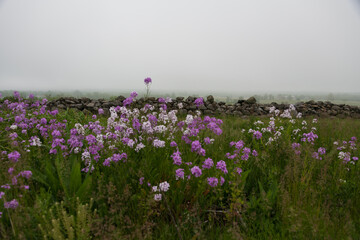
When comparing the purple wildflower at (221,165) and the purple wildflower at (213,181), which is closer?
the purple wildflower at (213,181)

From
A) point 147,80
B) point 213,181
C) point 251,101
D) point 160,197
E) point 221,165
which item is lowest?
point 160,197

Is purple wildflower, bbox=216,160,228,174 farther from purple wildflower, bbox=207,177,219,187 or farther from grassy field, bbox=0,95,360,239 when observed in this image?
purple wildflower, bbox=207,177,219,187

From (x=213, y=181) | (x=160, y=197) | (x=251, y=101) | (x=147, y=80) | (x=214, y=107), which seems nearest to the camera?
(x=160, y=197)

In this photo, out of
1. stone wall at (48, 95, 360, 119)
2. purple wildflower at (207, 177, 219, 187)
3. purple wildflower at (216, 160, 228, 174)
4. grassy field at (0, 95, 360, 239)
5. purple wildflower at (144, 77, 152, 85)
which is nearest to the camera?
grassy field at (0, 95, 360, 239)

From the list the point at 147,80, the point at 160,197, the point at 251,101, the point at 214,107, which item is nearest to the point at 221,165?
the point at 160,197

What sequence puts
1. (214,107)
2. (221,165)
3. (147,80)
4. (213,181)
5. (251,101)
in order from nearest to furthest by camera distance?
(213,181) → (221,165) → (147,80) → (214,107) → (251,101)

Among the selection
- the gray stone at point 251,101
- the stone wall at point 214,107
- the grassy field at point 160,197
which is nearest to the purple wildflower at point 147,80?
the grassy field at point 160,197

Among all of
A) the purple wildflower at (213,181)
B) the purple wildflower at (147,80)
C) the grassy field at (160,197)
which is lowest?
the grassy field at (160,197)

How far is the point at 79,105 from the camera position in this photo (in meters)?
12.4

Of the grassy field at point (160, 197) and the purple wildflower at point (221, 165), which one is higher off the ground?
the purple wildflower at point (221, 165)

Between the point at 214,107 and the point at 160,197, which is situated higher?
the point at 214,107

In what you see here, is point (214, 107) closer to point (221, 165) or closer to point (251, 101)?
point (251, 101)

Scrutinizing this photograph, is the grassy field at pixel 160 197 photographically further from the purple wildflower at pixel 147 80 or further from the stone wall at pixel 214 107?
the stone wall at pixel 214 107

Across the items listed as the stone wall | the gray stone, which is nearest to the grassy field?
the stone wall
